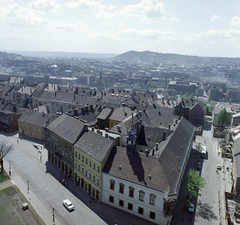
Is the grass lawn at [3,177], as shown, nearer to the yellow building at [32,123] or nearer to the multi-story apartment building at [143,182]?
the multi-story apartment building at [143,182]

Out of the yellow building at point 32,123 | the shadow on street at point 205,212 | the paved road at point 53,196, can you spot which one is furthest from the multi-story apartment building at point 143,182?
the yellow building at point 32,123

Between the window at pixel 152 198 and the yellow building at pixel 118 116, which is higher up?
the yellow building at pixel 118 116

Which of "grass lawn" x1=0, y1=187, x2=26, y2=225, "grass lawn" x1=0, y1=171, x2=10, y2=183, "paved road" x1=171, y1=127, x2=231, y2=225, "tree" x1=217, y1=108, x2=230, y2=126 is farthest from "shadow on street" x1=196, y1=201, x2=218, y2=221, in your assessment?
"tree" x1=217, y1=108, x2=230, y2=126

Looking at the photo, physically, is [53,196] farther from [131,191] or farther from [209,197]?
[209,197]

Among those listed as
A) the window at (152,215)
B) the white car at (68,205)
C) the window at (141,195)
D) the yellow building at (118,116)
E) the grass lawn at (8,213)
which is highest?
the yellow building at (118,116)

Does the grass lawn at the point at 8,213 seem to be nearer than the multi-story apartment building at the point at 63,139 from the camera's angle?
Yes

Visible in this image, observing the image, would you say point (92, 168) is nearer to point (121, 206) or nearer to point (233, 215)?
point (121, 206)

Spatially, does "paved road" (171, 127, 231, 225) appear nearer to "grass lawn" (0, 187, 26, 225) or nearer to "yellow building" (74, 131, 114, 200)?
"yellow building" (74, 131, 114, 200)

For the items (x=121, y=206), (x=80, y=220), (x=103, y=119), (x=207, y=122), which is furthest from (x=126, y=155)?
(x=207, y=122)
